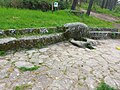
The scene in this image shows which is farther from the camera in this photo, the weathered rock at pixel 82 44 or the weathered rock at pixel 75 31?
the weathered rock at pixel 75 31

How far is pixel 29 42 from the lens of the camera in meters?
4.13

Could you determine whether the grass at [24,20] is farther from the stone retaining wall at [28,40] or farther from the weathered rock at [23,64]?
the weathered rock at [23,64]

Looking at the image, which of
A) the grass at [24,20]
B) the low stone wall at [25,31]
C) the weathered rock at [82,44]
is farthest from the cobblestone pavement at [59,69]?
the grass at [24,20]

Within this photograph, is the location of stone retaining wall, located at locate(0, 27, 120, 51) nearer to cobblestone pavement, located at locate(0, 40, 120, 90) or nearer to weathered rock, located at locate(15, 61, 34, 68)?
cobblestone pavement, located at locate(0, 40, 120, 90)

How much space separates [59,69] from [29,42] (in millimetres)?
1265

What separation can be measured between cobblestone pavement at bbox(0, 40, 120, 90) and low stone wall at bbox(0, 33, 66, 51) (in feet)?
0.63

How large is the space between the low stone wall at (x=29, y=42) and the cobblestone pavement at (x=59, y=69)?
0.19 metres

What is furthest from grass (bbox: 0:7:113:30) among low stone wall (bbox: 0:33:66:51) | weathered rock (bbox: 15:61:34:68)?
weathered rock (bbox: 15:61:34:68)

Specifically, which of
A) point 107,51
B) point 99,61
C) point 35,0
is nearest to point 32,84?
point 99,61

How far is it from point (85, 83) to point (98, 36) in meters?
3.68

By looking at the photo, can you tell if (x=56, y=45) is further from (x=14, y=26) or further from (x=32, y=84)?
(x=32, y=84)

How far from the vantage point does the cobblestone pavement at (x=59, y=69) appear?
2764 millimetres

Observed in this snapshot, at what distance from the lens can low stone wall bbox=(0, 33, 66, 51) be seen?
374cm

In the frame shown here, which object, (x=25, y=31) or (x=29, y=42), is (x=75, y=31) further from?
(x=29, y=42)
